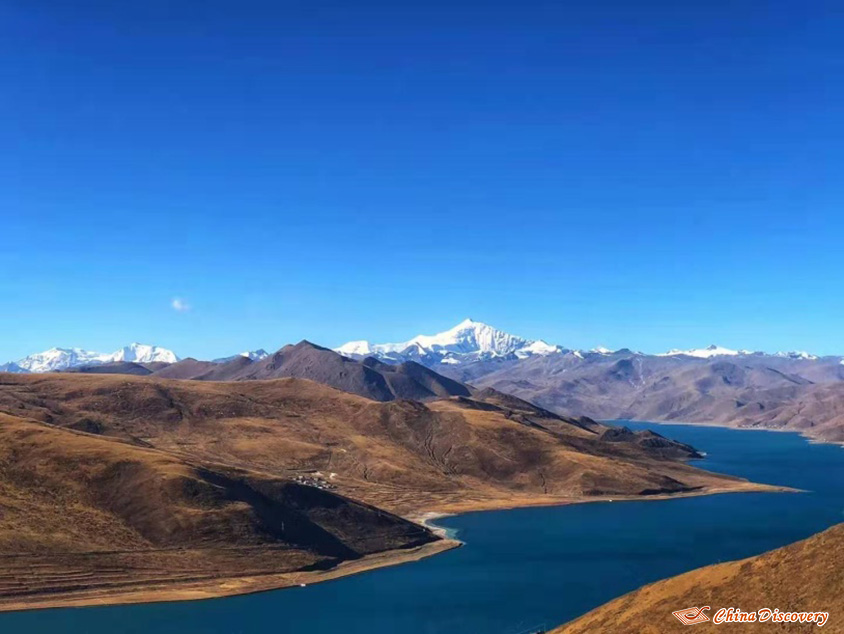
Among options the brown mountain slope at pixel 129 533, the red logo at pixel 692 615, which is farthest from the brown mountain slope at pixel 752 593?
the brown mountain slope at pixel 129 533

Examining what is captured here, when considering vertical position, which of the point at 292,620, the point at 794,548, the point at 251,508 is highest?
the point at 794,548

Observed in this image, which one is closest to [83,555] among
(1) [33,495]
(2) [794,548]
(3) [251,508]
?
(1) [33,495]

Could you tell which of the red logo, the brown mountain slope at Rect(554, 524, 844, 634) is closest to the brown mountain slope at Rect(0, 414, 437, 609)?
the brown mountain slope at Rect(554, 524, 844, 634)

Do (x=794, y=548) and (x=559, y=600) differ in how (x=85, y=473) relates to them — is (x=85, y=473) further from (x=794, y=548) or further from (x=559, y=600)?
(x=794, y=548)

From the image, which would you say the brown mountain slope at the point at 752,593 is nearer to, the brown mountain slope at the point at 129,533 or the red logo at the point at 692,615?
the red logo at the point at 692,615

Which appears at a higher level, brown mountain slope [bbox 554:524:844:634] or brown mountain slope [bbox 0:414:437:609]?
brown mountain slope [bbox 554:524:844:634]

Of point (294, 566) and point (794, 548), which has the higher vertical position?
point (794, 548)

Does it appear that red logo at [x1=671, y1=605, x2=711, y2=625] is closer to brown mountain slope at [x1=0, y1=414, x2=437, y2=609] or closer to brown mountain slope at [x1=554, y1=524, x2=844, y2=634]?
brown mountain slope at [x1=554, y1=524, x2=844, y2=634]
